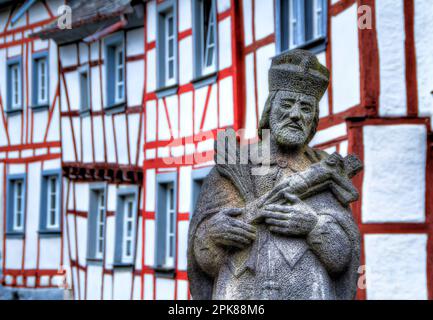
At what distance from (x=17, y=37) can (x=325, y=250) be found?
23468mm

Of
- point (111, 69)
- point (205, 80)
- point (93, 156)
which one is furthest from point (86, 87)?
point (205, 80)

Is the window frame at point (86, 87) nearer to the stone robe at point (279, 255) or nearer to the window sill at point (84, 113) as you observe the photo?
the window sill at point (84, 113)

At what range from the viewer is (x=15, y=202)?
28625mm

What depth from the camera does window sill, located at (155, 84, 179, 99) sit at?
19.1m

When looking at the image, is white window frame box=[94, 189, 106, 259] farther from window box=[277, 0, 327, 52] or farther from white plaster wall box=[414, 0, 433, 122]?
white plaster wall box=[414, 0, 433, 122]

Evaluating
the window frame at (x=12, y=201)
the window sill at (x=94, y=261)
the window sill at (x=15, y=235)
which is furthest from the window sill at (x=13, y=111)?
the window sill at (x=94, y=261)

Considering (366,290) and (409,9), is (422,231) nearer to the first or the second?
(366,290)

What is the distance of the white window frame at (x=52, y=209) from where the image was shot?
26.5 metres

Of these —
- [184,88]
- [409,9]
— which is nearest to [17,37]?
[184,88]

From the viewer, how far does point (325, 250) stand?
20.3 feet

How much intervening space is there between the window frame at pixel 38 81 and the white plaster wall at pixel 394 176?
15346mm

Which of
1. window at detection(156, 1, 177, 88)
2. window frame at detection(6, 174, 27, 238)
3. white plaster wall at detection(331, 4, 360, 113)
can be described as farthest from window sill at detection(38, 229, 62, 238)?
white plaster wall at detection(331, 4, 360, 113)

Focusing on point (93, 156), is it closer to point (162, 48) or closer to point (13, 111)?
point (162, 48)

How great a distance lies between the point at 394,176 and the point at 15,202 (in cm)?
1748
